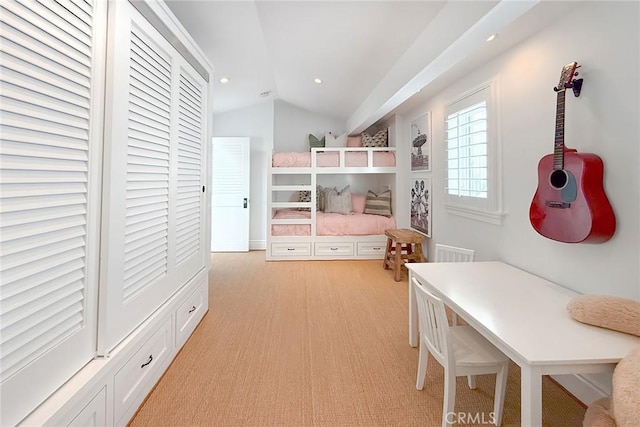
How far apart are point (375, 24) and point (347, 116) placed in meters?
3.12

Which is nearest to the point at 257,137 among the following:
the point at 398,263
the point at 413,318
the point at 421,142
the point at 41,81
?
the point at 421,142

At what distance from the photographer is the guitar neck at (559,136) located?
1.63 meters

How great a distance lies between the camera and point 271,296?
3.21 metres

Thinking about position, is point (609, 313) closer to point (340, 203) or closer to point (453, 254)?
point (453, 254)

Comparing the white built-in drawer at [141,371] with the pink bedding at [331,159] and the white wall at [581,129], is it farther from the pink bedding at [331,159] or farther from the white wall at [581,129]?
the pink bedding at [331,159]

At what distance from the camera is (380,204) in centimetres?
498

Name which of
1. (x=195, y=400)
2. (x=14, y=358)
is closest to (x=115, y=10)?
(x=14, y=358)

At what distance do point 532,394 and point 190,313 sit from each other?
2146 millimetres

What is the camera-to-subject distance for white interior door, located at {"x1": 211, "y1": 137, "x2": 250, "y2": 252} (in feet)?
17.4

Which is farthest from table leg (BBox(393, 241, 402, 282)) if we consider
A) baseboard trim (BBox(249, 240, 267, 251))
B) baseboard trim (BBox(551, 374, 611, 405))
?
baseboard trim (BBox(249, 240, 267, 251))

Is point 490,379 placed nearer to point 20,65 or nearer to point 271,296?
point 271,296

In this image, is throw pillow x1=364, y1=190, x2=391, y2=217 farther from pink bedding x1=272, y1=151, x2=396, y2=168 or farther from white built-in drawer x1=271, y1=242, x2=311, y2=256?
white built-in drawer x1=271, y1=242, x2=311, y2=256

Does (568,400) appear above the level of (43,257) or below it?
below

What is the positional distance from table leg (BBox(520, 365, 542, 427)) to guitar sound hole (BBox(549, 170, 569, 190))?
1093mm
